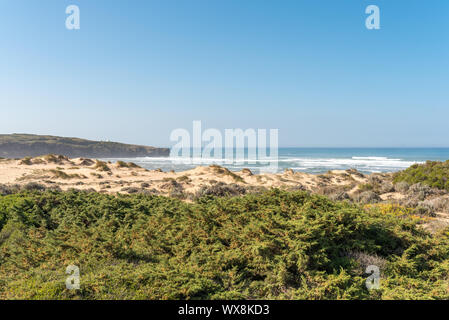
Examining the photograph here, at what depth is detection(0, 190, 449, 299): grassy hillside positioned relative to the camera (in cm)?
399

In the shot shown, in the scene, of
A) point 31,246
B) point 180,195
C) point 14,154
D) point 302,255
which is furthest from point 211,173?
point 14,154

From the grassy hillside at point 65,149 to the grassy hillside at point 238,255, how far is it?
276 ft

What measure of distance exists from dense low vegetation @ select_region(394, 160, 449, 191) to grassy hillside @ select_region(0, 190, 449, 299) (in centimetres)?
998

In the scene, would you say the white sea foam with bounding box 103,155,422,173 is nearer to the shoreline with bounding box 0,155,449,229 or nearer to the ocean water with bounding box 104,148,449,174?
the ocean water with bounding box 104,148,449,174

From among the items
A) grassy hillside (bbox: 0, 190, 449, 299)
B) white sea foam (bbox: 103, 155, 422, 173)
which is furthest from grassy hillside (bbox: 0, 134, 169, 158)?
grassy hillside (bbox: 0, 190, 449, 299)

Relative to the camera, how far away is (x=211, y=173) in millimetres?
25094

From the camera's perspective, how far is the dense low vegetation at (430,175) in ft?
48.6

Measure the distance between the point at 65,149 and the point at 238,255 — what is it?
91.5 meters

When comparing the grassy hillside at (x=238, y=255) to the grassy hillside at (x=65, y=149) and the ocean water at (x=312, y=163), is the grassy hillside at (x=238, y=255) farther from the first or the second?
the grassy hillside at (x=65, y=149)

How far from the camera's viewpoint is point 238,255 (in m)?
4.77

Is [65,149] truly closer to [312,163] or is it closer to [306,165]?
[306,165]

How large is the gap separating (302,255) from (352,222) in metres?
1.62
